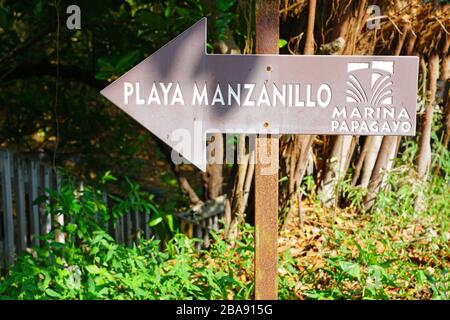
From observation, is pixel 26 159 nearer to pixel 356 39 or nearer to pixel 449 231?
pixel 356 39

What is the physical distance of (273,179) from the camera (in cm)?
230

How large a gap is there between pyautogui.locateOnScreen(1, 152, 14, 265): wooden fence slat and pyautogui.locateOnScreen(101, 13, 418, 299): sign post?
2.68 metres

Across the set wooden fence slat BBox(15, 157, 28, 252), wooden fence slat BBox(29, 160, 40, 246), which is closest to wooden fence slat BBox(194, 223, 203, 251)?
wooden fence slat BBox(29, 160, 40, 246)

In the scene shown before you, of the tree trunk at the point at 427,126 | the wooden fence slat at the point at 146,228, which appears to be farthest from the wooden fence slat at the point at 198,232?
the tree trunk at the point at 427,126

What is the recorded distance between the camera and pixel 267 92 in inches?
88.3

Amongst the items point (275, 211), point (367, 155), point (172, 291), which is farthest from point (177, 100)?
point (367, 155)

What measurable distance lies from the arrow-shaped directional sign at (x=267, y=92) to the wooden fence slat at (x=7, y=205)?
2678 millimetres

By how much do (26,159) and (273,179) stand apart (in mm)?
2844

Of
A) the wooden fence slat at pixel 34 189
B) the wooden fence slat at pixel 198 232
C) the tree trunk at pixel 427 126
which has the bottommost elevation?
the wooden fence slat at pixel 198 232

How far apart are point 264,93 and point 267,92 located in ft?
0.04

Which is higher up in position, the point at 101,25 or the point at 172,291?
the point at 101,25

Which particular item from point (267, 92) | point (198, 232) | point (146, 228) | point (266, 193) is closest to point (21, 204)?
point (146, 228)

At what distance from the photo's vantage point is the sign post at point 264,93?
2.23 meters

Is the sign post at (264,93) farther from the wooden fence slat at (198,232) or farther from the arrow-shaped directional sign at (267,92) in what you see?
the wooden fence slat at (198,232)
